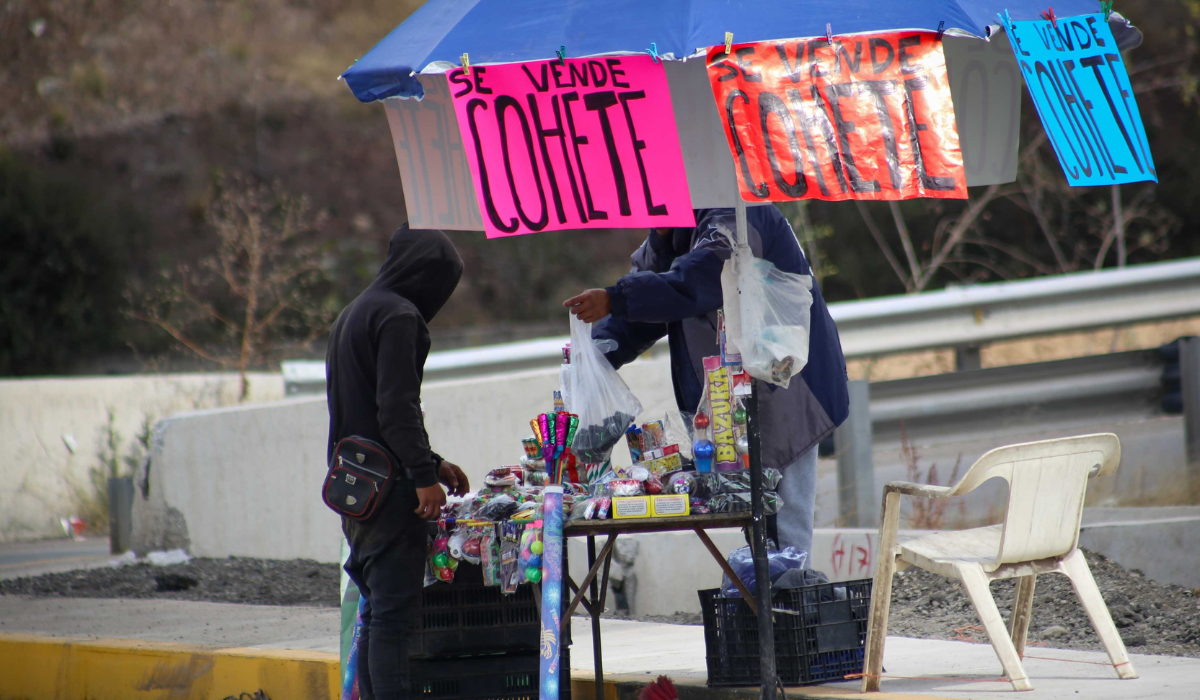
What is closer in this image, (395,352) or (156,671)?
(395,352)

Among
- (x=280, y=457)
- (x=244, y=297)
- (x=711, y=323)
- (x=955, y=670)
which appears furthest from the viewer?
(x=244, y=297)

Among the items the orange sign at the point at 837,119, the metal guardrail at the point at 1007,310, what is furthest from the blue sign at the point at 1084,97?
the metal guardrail at the point at 1007,310

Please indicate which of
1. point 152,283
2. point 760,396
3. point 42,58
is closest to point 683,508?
point 760,396

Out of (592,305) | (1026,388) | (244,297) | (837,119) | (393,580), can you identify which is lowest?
(393,580)

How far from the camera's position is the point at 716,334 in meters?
4.45

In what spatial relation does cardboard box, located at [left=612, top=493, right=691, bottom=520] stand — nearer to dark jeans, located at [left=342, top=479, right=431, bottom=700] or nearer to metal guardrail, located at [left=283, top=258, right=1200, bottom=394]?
dark jeans, located at [left=342, top=479, right=431, bottom=700]

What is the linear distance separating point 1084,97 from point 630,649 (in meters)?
2.97

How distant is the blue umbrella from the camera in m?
3.39

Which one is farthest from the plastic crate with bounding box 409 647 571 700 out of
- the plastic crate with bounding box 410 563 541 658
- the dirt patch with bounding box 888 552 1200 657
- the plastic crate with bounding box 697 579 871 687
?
the dirt patch with bounding box 888 552 1200 657

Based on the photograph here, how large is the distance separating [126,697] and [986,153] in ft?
14.8

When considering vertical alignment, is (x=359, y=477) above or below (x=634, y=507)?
above

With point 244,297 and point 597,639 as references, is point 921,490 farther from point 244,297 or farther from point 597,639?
point 244,297

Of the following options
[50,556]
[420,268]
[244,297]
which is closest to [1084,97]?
[420,268]

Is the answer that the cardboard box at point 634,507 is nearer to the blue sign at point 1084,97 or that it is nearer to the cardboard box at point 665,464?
the cardboard box at point 665,464
